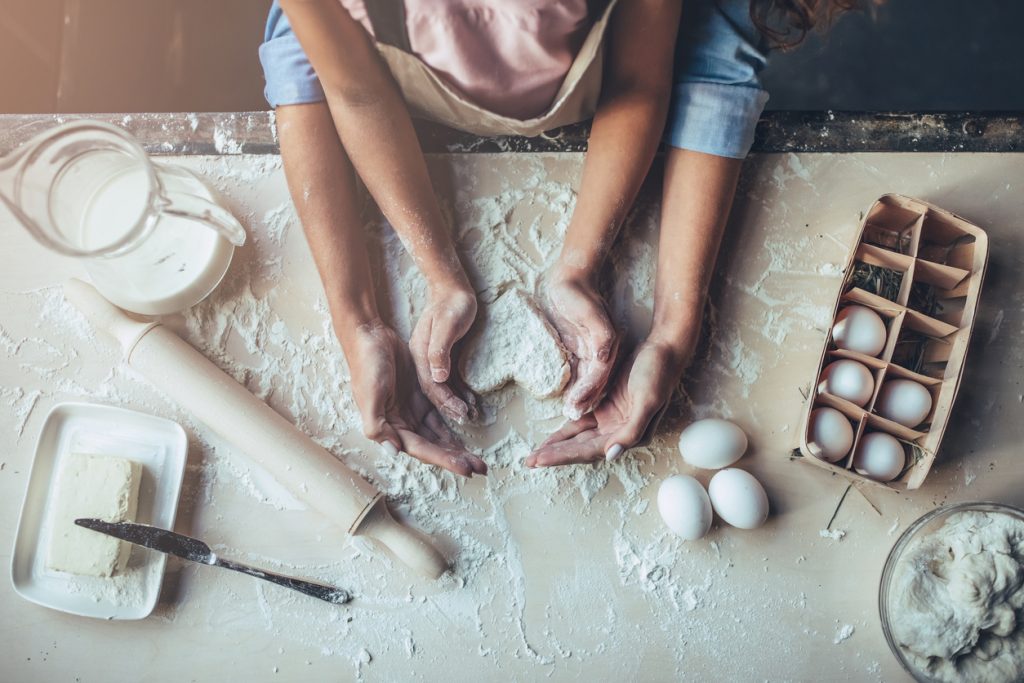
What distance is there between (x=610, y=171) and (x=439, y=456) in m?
0.33

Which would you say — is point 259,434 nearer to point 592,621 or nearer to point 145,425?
point 145,425

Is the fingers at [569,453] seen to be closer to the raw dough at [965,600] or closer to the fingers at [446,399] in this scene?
the fingers at [446,399]

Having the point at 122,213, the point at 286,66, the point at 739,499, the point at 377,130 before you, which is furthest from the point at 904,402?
the point at 122,213

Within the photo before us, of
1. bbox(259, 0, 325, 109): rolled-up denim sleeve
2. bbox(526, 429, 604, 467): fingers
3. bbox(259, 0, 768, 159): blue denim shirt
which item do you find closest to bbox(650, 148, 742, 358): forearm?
bbox(259, 0, 768, 159): blue denim shirt

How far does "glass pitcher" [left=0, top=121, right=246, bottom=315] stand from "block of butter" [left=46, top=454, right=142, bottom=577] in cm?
16

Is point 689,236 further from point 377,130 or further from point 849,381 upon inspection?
point 377,130

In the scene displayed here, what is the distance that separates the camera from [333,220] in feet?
2.27

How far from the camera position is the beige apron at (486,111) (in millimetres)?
607

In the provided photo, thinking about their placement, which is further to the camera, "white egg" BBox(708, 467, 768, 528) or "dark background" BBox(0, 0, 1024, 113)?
"dark background" BBox(0, 0, 1024, 113)

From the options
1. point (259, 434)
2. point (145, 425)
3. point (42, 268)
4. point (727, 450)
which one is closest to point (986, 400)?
point (727, 450)

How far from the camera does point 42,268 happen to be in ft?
2.44

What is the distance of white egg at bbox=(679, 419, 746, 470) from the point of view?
676 mm

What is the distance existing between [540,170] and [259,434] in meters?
0.40

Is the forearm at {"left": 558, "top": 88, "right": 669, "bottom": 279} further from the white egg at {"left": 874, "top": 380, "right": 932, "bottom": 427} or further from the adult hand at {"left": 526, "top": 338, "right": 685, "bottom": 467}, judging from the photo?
the white egg at {"left": 874, "top": 380, "right": 932, "bottom": 427}
